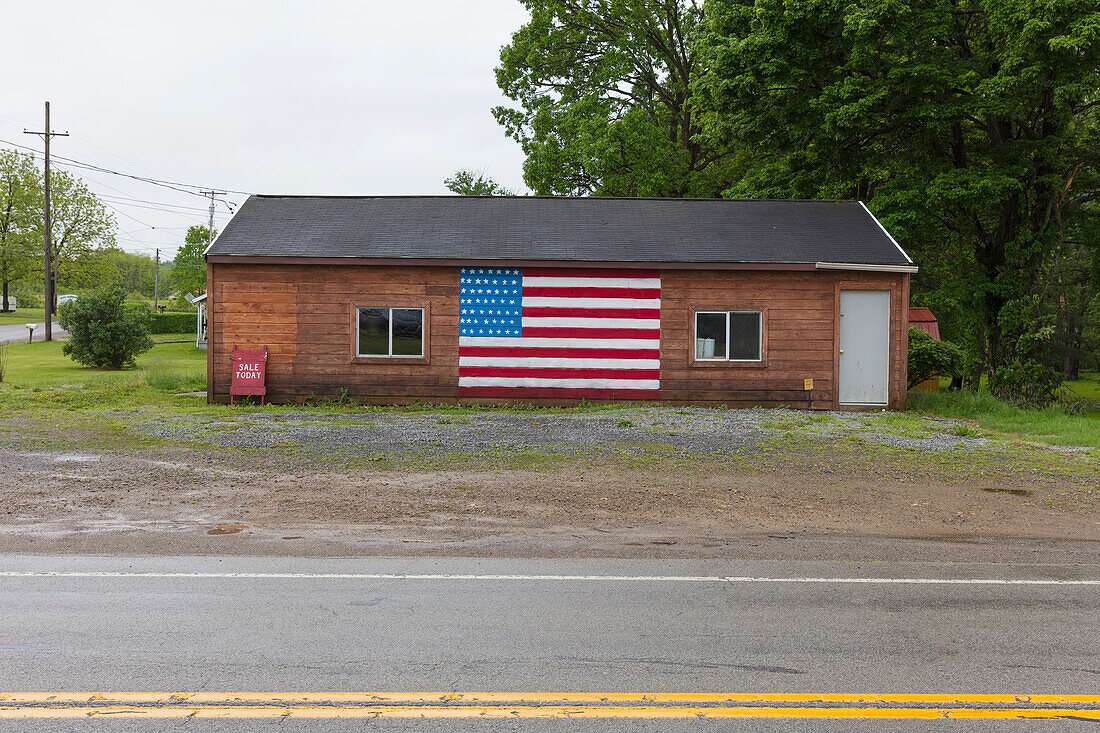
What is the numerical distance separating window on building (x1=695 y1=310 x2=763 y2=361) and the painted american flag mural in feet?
3.20

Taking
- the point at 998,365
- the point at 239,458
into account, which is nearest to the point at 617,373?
the point at 239,458

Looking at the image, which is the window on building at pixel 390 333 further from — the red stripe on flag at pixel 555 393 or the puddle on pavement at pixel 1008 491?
the puddle on pavement at pixel 1008 491

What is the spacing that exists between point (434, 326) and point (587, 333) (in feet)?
11.0

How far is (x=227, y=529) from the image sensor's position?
25.2 feet

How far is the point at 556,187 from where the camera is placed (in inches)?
1321

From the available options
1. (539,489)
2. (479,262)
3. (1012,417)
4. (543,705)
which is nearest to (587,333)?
(479,262)

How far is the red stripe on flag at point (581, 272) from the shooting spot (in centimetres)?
1783

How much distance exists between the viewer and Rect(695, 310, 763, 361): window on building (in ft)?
58.6

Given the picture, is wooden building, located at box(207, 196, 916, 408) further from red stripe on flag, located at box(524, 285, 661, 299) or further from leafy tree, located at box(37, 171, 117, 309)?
leafy tree, located at box(37, 171, 117, 309)

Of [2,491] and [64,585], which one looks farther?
[2,491]

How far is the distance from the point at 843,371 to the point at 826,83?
897 cm

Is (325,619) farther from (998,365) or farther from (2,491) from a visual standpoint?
(998,365)

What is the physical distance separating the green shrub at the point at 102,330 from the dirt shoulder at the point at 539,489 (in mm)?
13919

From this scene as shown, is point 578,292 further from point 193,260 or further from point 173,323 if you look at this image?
point 193,260
